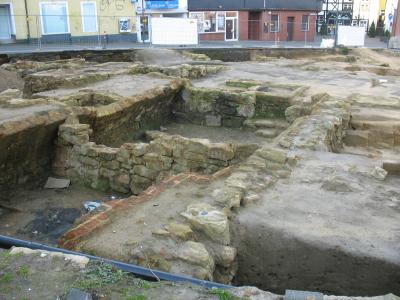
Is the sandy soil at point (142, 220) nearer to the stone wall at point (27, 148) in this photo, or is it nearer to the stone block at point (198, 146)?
the stone block at point (198, 146)

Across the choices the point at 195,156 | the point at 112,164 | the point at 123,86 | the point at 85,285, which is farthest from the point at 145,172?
the point at 85,285

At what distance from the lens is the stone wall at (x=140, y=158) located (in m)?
7.87

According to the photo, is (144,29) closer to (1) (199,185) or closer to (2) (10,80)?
(2) (10,80)

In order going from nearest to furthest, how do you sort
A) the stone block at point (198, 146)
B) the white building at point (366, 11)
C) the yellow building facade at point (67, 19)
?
1. the stone block at point (198, 146)
2. the yellow building facade at point (67, 19)
3. the white building at point (366, 11)

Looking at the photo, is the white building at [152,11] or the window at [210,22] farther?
the window at [210,22]

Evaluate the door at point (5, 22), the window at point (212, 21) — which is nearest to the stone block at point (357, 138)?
the door at point (5, 22)

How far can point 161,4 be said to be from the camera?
2764cm

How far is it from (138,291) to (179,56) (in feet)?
59.5

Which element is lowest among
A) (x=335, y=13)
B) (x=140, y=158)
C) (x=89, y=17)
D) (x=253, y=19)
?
(x=140, y=158)

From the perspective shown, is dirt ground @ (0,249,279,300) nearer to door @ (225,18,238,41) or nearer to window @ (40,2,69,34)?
window @ (40,2,69,34)

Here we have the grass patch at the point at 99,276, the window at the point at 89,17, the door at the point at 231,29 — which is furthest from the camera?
the door at the point at 231,29

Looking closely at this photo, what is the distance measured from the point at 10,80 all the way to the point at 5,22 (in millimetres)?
10436

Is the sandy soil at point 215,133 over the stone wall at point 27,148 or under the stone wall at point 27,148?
under

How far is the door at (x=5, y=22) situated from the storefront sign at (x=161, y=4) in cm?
813
